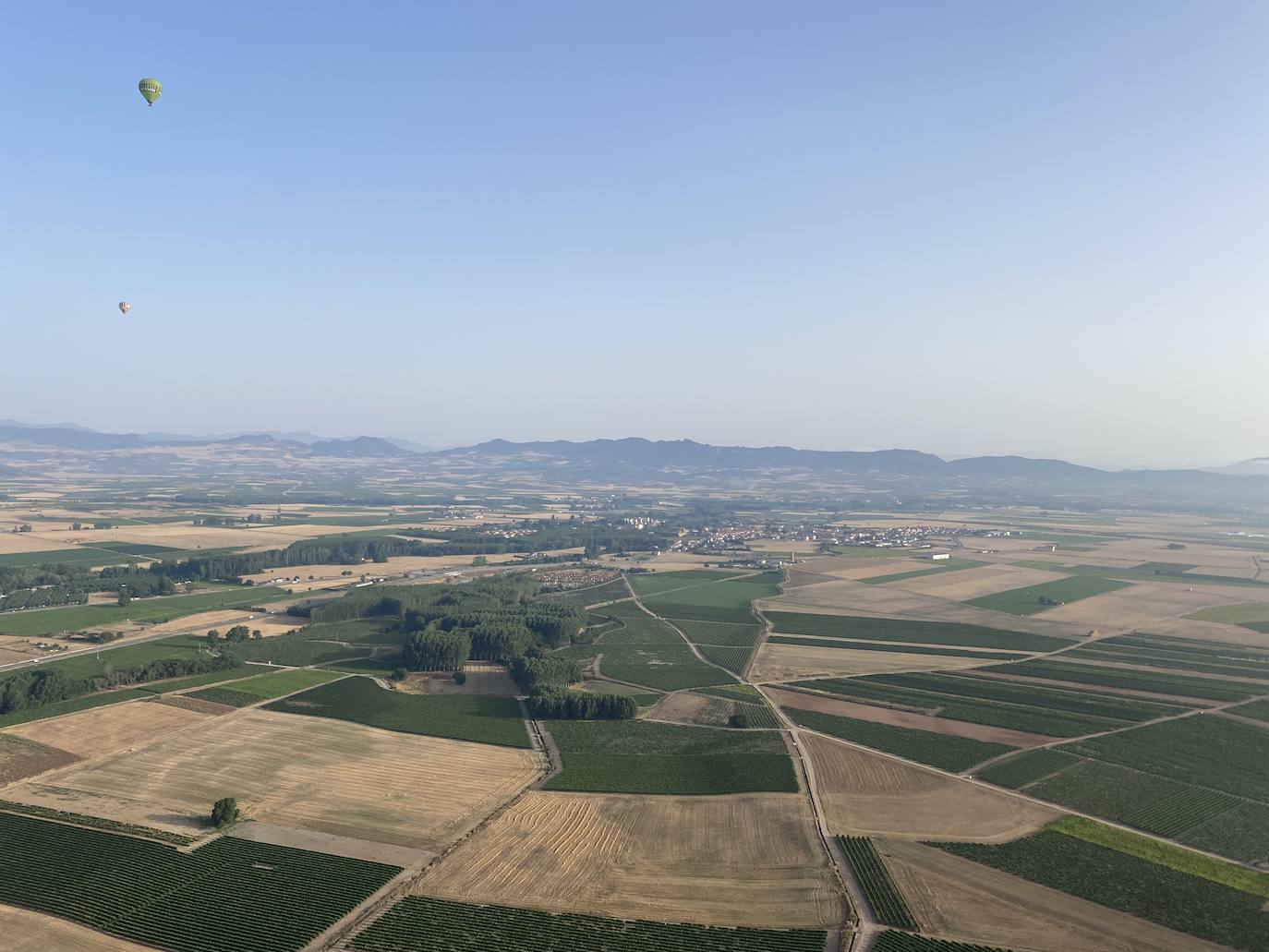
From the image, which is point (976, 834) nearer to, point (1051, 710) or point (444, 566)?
point (1051, 710)

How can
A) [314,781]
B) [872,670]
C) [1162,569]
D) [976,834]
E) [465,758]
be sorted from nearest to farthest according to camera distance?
[976,834], [314,781], [465,758], [872,670], [1162,569]

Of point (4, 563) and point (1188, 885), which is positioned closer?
point (1188, 885)

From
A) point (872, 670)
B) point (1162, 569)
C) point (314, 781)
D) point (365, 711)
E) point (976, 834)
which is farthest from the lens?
point (1162, 569)

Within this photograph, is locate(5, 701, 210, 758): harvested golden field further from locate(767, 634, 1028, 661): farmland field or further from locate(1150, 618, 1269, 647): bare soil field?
locate(1150, 618, 1269, 647): bare soil field

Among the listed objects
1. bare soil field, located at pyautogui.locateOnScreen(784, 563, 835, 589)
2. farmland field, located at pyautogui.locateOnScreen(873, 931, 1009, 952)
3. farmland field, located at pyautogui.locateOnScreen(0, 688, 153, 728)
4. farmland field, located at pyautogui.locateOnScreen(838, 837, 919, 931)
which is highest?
bare soil field, located at pyautogui.locateOnScreen(784, 563, 835, 589)

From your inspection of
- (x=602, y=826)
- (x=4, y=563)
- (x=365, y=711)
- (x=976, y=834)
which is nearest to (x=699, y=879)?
(x=602, y=826)

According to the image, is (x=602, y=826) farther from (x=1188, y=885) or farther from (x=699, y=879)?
(x=1188, y=885)

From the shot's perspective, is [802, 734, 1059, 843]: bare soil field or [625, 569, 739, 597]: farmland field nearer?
[802, 734, 1059, 843]: bare soil field

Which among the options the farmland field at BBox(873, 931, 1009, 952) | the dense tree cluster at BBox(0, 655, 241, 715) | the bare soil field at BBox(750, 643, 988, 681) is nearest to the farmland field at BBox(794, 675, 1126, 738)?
the bare soil field at BBox(750, 643, 988, 681)
